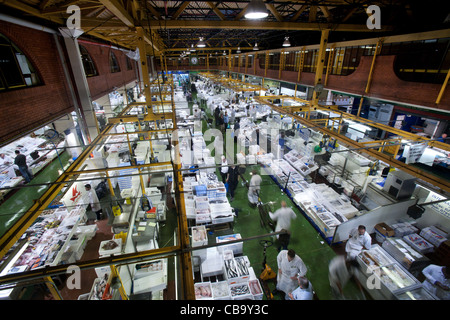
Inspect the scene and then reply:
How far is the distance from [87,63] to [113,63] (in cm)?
599

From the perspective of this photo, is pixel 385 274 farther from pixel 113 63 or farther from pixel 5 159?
pixel 113 63

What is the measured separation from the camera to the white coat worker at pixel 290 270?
16.2 ft

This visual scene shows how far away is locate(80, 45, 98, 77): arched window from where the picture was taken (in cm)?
1011

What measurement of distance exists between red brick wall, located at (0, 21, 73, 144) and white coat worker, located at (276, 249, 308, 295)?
7409mm

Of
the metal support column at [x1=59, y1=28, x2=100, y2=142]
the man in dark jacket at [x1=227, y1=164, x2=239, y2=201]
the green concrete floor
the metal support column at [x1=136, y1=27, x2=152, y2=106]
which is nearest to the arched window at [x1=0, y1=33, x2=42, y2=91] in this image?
the metal support column at [x1=59, y1=28, x2=100, y2=142]

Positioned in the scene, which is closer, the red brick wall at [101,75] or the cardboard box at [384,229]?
the cardboard box at [384,229]

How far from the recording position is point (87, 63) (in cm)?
1058

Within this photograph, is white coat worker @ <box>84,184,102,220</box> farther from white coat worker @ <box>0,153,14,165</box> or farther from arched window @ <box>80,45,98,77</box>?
arched window @ <box>80,45,98,77</box>

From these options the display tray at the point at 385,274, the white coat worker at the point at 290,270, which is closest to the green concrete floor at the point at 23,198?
the white coat worker at the point at 290,270

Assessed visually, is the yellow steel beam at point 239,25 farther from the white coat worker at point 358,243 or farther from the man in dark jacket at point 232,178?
the white coat worker at point 358,243

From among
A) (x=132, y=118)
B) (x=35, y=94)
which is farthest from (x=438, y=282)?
(x=35, y=94)

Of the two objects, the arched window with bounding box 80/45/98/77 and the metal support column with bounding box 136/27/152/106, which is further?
the arched window with bounding box 80/45/98/77

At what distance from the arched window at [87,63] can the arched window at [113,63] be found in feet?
12.4
